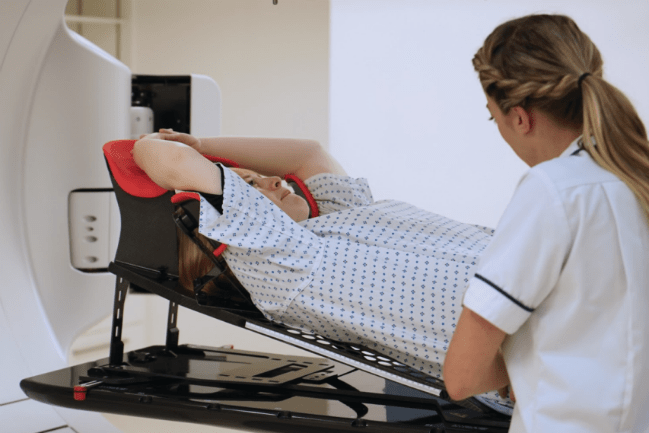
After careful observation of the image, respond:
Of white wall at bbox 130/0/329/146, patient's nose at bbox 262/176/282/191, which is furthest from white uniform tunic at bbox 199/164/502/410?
white wall at bbox 130/0/329/146

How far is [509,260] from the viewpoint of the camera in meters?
0.88

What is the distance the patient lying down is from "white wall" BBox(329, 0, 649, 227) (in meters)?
2.28

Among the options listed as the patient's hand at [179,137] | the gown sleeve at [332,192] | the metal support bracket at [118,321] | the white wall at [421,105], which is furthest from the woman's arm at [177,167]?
the white wall at [421,105]

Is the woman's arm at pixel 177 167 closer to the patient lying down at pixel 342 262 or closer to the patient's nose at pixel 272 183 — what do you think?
the patient lying down at pixel 342 262

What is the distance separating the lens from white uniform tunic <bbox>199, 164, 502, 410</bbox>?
153cm

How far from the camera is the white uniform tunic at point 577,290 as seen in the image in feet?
2.85

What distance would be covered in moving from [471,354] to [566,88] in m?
0.38

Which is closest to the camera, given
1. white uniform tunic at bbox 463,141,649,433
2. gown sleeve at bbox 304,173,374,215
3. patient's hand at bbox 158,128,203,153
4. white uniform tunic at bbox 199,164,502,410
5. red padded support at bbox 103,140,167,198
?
white uniform tunic at bbox 463,141,649,433

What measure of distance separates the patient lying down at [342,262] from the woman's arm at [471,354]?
1.72ft

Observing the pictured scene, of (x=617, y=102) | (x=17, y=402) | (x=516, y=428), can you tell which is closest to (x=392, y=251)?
(x=516, y=428)

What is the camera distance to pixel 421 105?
413 centimetres

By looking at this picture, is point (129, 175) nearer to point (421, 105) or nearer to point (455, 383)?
point (455, 383)

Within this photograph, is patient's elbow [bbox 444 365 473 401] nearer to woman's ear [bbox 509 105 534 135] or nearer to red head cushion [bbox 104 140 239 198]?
woman's ear [bbox 509 105 534 135]

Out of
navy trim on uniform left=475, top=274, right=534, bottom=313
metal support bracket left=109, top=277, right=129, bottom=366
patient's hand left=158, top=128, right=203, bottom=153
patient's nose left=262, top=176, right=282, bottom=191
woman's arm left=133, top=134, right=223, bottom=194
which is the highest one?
patient's hand left=158, top=128, right=203, bottom=153
